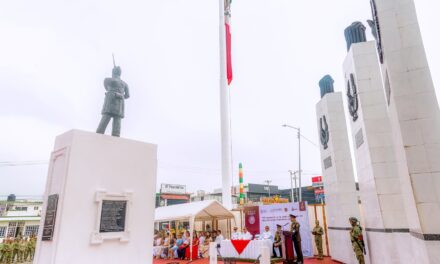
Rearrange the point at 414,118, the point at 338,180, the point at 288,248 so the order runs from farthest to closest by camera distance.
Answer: the point at 338,180, the point at 288,248, the point at 414,118

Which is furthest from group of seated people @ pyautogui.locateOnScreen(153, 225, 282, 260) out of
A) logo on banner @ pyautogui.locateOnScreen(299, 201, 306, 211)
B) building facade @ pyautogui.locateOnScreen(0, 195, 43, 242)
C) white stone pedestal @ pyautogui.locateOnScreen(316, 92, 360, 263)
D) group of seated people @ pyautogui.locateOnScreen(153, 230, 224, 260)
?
building facade @ pyautogui.locateOnScreen(0, 195, 43, 242)

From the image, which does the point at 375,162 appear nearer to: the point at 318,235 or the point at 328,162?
the point at 328,162

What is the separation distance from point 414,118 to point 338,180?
23.4 ft

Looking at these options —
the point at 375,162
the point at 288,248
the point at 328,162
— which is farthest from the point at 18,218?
the point at 375,162

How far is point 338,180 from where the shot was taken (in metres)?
11.5

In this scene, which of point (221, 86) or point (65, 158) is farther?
point (221, 86)

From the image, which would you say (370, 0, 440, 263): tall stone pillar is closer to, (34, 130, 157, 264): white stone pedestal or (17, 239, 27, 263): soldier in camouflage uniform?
(34, 130, 157, 264): white stone pedestal

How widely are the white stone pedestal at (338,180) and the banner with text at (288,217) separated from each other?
0.99 metres

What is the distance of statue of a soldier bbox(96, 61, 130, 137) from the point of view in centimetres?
616

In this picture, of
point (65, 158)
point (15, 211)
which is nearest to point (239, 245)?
point (65, 158)

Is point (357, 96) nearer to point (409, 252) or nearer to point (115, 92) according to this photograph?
point (409, 252)

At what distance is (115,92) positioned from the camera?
6.43m

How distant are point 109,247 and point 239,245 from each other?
20.2 ft

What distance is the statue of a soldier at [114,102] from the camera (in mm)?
6164
